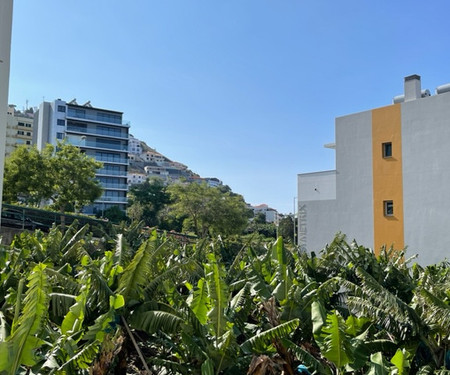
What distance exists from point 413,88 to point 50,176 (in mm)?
27623

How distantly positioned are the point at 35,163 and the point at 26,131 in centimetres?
8712

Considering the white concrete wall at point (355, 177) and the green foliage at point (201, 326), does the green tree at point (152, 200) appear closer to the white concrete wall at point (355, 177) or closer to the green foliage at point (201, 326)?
the white concrete wall at point (355, 177)

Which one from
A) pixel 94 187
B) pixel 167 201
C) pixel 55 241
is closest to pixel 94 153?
pixel 167 201

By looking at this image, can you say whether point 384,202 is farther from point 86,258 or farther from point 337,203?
point 86,258

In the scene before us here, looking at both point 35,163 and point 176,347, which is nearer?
point 176,347

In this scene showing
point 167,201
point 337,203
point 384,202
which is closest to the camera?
point 384,202

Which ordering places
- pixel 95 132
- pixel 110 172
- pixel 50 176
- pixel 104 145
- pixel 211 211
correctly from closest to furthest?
pixel 50 176 < pixel 211 211 < pixel 110 172 < pixel 95 132 < pixel 104 145

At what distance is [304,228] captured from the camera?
30828 millimetres

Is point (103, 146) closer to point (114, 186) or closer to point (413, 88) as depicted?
point (114, 186)

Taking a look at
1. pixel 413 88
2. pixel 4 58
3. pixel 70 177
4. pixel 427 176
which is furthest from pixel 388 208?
pixel 4 58

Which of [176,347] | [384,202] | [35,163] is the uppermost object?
[35,163]

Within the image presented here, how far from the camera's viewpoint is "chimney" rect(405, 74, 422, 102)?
86.3 feet

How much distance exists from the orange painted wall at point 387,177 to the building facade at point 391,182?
6cm

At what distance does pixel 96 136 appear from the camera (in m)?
97.2
